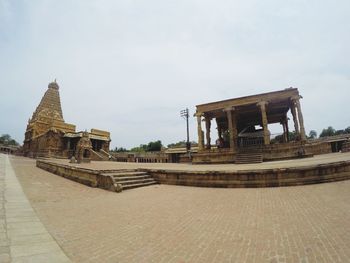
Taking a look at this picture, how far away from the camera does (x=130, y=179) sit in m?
9.70

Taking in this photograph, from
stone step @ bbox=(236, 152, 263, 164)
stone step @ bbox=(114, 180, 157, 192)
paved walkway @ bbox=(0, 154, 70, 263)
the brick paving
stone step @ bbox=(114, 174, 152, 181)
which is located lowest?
the brick paving

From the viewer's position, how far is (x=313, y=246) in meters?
2.99

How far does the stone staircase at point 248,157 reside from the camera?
16.2 meters

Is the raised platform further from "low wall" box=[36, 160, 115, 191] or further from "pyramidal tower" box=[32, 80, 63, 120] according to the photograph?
"pyramidal tower" box=[32, 80, 63, 120]

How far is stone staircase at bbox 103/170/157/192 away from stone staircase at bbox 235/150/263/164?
9278 millimetres

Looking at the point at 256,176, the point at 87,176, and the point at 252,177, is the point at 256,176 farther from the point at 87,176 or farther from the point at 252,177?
the point at 87,176

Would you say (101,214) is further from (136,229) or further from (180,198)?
(180,198)

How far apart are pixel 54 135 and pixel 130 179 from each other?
37616mm

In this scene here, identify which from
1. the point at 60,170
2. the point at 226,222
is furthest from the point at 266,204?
the point at 60,170

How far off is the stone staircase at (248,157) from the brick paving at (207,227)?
9365 millimetres

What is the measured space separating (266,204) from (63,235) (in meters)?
5.18

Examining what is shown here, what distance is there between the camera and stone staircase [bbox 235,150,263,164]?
1622 cm

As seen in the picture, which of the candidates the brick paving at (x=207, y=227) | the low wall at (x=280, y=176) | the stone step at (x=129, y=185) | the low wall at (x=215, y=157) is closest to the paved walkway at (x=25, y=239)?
the brick paving at (x=207, y=227)

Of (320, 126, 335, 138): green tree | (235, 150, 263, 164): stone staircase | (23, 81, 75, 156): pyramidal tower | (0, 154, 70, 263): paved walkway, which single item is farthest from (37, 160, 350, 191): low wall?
(320, 126, 335, 138): green tree
